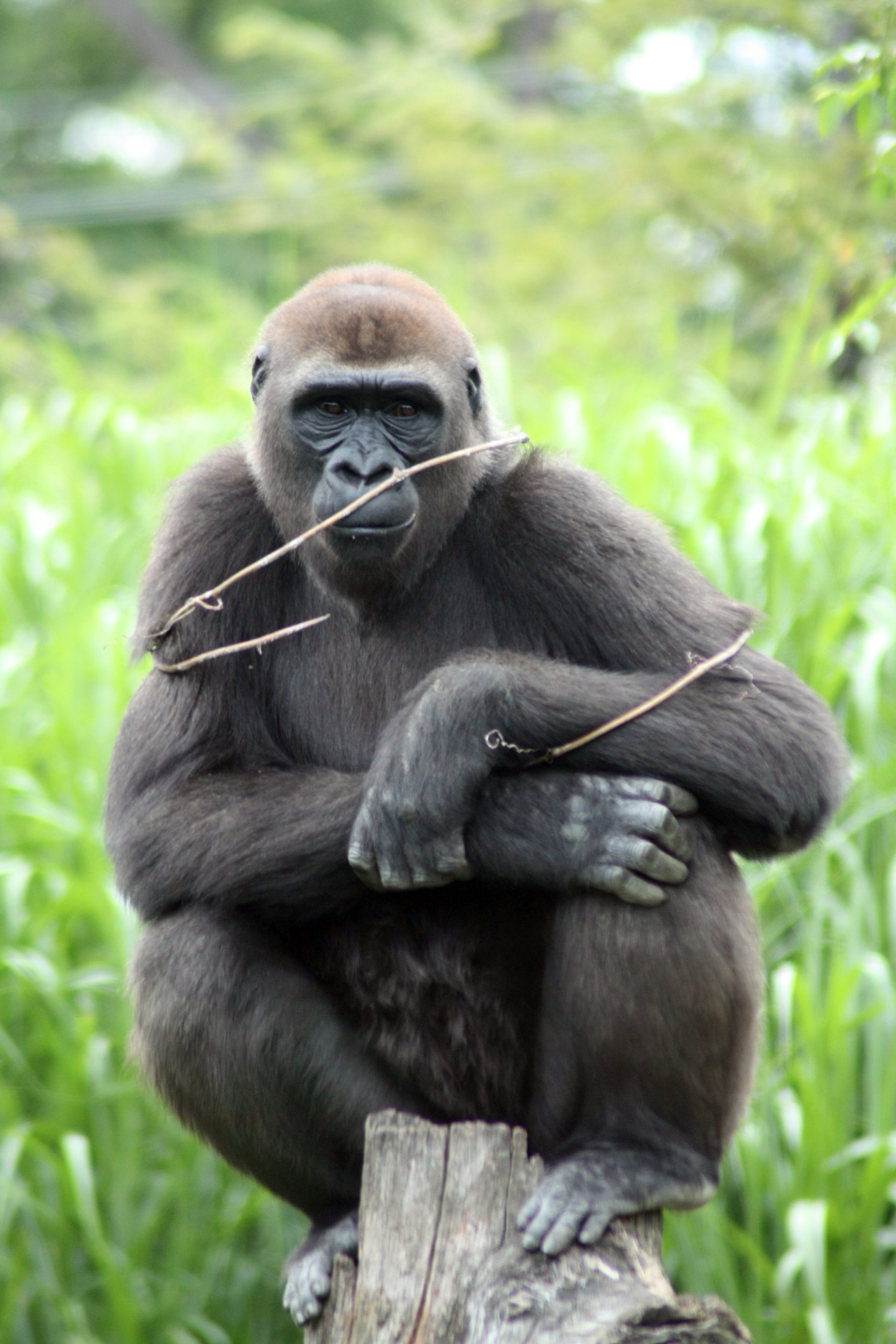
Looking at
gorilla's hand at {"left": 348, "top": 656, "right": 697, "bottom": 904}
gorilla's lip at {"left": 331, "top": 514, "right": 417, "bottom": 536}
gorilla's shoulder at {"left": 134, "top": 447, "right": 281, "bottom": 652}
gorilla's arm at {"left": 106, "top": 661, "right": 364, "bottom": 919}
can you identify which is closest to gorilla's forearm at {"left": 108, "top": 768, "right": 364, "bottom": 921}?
gorilla's arm at {"left": 106, "top": 661, "right": 364, "bottom": 919}

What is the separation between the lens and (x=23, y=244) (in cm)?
1152

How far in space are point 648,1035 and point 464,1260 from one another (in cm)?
53

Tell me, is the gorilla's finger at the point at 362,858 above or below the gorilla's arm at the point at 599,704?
below

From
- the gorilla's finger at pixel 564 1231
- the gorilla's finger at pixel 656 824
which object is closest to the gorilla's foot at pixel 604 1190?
the gorilla's finger at pixel 564 1231

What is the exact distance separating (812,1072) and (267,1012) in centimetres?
188

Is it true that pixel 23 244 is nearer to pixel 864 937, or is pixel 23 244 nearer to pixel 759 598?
pixel 759 598

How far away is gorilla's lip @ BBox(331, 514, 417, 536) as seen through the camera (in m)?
2.99

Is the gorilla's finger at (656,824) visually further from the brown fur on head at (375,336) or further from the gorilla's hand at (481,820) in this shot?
the brown fur on head at (375,336)

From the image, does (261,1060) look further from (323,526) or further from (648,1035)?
(323,526)

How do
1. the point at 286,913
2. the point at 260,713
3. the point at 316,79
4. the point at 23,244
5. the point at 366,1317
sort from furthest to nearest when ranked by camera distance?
the point at 23,244 → the point at 316,79 → the point at 260,713 → the point at 286,913 → the point at 366,1317

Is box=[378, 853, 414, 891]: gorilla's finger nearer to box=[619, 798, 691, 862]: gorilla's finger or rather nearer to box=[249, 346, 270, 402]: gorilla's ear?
box=[619, 798, 691, 862]: gorilla's finger

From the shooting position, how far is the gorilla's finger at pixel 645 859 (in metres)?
2.76

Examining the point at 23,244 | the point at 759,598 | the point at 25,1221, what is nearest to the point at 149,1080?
the point at 25,1221

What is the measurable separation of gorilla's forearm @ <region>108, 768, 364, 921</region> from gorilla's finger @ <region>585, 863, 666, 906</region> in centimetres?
51
